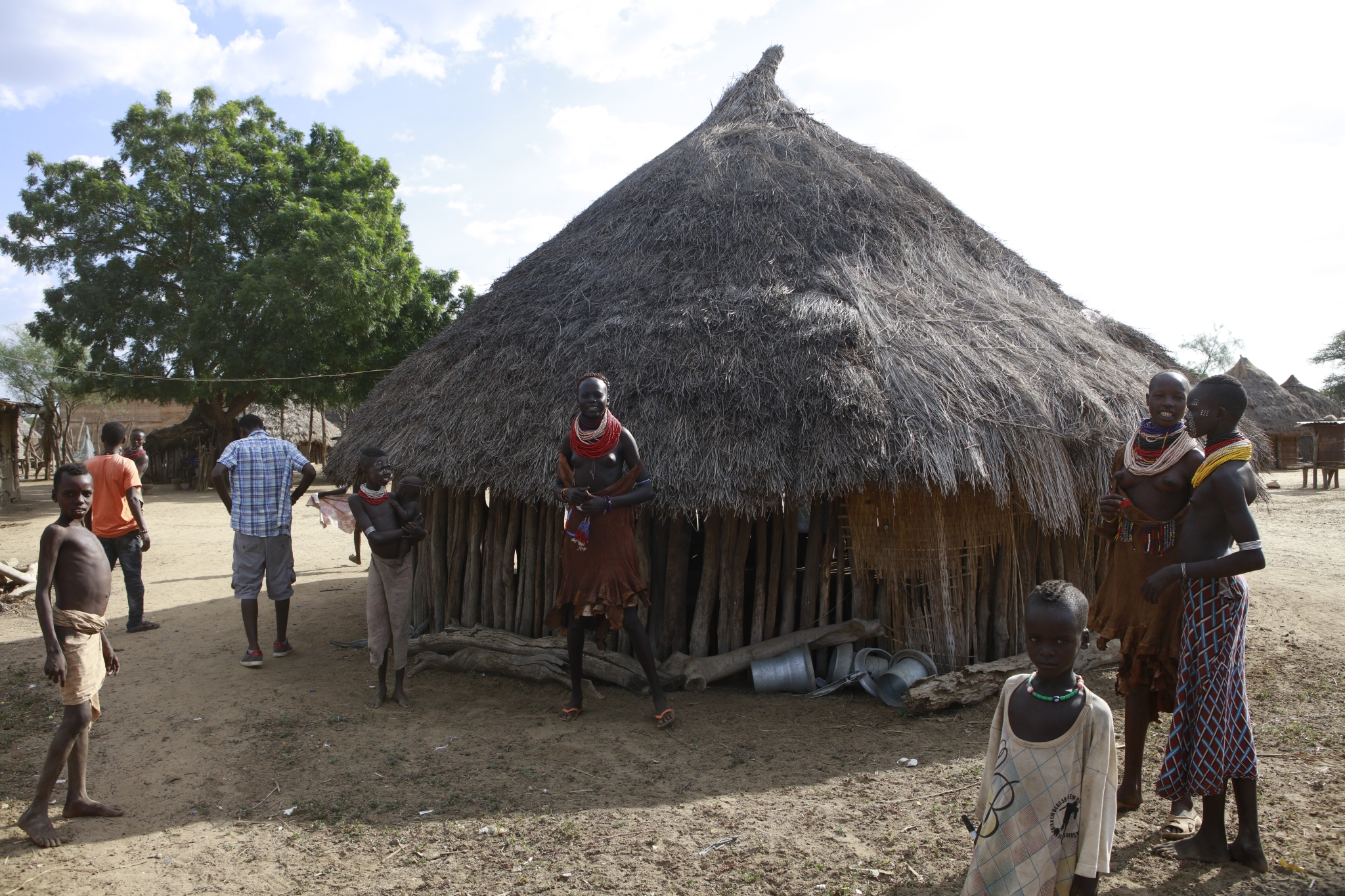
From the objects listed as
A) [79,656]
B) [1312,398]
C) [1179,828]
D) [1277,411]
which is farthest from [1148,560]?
[1312,398]

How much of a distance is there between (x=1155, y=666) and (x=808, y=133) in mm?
6115

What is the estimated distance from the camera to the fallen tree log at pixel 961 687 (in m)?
4.77

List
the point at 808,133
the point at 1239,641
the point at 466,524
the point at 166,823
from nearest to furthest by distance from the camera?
the point at 1239,641, the point at 166,823, the point at 466,524, the point at 808,133

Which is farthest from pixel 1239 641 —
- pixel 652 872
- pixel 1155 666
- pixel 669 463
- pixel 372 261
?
pixel 372 261

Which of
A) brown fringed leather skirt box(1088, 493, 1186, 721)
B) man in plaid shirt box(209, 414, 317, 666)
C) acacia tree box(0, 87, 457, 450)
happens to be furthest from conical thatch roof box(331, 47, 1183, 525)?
acacia tree box(0, 87, 457, 450)

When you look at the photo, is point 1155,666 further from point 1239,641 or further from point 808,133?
point 808,133

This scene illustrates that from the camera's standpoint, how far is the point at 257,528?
5.77 metres

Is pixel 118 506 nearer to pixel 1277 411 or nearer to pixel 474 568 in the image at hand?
pixel 474 568

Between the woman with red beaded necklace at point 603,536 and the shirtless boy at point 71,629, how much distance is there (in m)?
2.14

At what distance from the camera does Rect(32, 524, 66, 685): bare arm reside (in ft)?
10.6

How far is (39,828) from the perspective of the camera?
3.29m

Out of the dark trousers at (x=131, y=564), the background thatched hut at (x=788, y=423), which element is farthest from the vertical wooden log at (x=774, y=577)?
the dark trousers at (x=131, y=564)

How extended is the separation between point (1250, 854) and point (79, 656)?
458cm

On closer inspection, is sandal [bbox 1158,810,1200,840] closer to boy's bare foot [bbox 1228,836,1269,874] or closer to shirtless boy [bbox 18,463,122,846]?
boy's bare foot [bbox 1228,836,1269,874]
